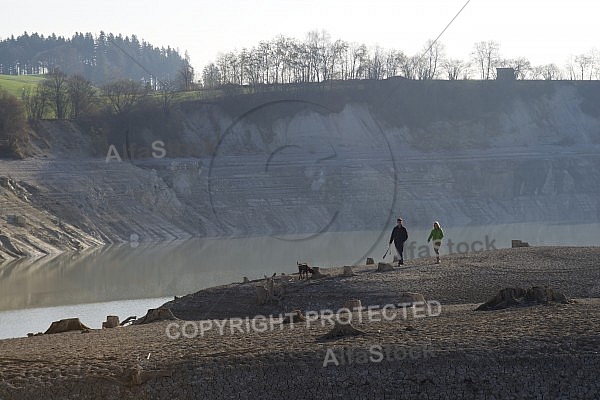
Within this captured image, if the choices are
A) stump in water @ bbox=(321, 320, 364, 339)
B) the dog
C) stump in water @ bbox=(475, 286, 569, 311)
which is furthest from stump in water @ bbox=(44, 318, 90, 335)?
stump in water @ bbox=(475, 286, 569, 311)

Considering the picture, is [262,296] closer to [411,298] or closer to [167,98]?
[411,298]

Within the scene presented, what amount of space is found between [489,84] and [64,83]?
46109mm

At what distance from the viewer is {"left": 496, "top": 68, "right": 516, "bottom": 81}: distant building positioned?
378 ft

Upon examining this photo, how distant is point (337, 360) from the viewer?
14523mm

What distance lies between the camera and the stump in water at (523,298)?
18844mm

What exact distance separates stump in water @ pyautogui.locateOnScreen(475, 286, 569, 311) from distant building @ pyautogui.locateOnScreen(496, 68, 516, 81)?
9828cm

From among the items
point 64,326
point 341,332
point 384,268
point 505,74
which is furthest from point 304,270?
point 505,74

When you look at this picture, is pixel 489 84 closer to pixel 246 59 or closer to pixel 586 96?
pixel 586 96

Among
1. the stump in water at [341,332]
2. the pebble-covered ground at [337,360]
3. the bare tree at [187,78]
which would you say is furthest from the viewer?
the bare tree at [187,78]
